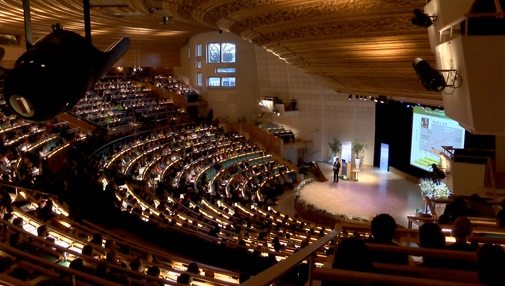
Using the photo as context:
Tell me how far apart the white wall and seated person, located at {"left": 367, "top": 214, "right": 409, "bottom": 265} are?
18.3 metres

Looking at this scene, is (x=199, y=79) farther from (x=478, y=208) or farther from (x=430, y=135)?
(x=478, y=208)

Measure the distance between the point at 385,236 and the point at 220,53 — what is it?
22667 millimetres

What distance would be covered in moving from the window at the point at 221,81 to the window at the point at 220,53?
93 cm

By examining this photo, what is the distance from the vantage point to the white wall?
2116 cm

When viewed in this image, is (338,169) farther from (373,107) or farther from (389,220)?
(389,220)

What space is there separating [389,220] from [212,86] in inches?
906

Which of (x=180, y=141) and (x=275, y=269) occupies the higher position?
(x=275, y=269)

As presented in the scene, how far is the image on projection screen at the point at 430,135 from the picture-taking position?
14.7 m

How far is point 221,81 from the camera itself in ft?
82.5

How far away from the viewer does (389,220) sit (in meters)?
2.96

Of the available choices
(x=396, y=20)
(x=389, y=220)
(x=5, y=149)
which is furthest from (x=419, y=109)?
(x=389, y=220)

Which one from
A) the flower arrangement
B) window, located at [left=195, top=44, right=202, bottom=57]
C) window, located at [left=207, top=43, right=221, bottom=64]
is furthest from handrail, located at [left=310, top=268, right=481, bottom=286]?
window, located at [left=195, top=44, right=202, bottom=57]

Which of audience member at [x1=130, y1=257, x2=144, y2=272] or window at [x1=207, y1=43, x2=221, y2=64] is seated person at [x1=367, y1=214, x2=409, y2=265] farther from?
window at [x1=207, y1=43, x2=221, y2=64]

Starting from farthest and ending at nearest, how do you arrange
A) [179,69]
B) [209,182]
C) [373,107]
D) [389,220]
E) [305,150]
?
[179,69], [305,150], [373,107], [209,182], [389,220]
